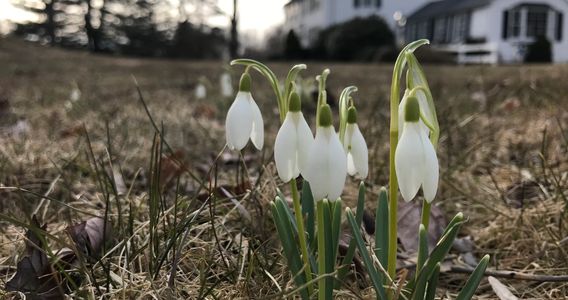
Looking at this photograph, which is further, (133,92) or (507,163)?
(133,92)

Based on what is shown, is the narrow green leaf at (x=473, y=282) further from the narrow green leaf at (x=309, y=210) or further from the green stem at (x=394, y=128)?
the narrow green leaf at (x=309, y=210)

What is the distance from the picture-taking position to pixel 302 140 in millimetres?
990

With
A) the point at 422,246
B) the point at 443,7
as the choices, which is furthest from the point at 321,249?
the point at 443,7

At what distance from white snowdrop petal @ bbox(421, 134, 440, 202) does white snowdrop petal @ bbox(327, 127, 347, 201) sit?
13 centimetres

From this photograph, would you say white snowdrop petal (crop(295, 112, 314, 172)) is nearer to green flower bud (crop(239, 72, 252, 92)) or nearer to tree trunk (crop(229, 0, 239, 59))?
green flower bud (crop(239, 72, 252, 92))

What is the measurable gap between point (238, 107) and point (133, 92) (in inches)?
252

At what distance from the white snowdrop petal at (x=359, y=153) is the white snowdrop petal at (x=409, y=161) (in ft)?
0.52

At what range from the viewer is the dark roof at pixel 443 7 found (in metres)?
31.9

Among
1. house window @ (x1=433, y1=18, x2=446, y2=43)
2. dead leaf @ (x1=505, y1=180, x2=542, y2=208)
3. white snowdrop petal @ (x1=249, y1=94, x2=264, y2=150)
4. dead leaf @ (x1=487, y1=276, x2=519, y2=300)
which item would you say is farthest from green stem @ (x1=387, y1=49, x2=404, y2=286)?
house window @ (x1=433, y1=18, x2=446, y2=43)

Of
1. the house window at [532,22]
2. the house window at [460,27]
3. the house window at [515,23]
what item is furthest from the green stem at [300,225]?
the house window at [460,27]

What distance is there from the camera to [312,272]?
4.16ft

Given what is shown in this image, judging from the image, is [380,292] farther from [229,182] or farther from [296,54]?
[296,54]

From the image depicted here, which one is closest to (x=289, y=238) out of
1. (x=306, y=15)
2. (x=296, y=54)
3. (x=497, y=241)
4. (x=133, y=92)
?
(x=497, y=241)

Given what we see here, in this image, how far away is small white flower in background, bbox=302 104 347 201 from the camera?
0.92 meters
